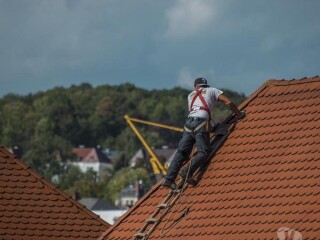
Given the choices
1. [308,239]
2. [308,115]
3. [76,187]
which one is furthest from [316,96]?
[76,187]

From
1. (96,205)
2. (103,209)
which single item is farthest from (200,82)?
(96,205)

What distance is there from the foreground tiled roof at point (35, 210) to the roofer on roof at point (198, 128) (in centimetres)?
224

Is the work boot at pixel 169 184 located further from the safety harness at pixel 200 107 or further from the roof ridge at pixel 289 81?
the roof ridge at pixel 289 81

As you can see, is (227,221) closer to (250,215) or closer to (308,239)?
(250,215)

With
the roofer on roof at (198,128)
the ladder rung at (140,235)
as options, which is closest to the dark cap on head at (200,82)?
the roofer on roof at (198,128)

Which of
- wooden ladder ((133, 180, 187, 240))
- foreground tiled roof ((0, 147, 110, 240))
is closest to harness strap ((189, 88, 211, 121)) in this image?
wooden ladder ((133, 180, 187, 240))

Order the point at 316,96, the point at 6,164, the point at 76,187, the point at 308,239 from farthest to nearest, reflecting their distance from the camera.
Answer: the point at 76,187 < the point at 6,164 < the point at 316,96 < the point at 308,239

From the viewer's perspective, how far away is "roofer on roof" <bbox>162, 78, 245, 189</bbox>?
23016 mm

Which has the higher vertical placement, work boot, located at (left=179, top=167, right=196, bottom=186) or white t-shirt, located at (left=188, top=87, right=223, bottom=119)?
white t-shirt, located at (left=188, top=87, right=223, bottom=119)

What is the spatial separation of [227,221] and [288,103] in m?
2.53

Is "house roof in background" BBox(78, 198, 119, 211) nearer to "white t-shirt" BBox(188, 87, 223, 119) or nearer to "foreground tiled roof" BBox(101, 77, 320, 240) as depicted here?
"white t-shirt" BBox(188, 87, 223, 119)

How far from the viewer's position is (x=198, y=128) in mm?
23156

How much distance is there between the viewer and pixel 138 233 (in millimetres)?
22641

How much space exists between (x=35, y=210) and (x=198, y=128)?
135 inches
